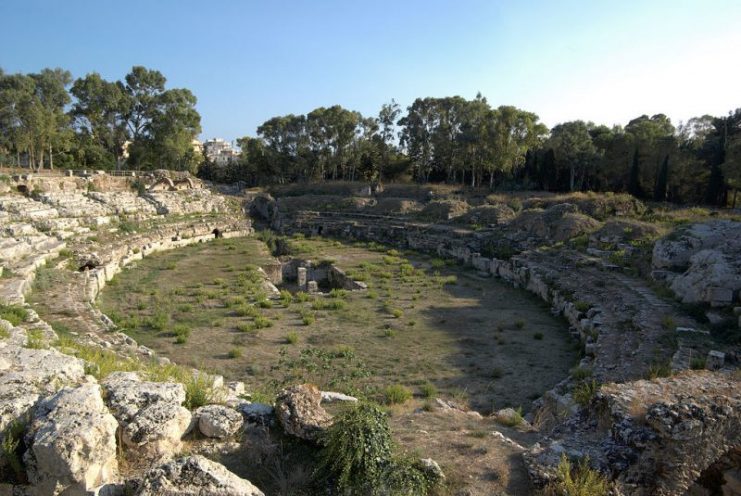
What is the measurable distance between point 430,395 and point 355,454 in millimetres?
5953

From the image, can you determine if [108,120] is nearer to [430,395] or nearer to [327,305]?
[327,305]

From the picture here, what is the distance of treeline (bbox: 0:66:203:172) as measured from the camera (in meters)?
38.9

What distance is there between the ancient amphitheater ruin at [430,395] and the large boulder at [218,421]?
Answer: 2 cm

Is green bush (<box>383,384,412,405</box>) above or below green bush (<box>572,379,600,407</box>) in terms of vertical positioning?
below

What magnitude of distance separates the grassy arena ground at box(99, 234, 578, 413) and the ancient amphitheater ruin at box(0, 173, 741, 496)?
479mm

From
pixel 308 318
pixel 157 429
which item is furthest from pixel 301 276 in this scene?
pixel 157 429

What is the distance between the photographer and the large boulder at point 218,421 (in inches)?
212

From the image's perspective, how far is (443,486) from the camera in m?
4.93

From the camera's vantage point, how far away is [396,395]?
32.3ft

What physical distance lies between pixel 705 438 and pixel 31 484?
287 inches

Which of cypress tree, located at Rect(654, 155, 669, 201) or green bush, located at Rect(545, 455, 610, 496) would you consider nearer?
green bush, located at Rect(545, 455, 610, 496)

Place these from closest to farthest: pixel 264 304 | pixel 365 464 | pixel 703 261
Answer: pixel 365 464, pixel 703 261, pixel 264 304

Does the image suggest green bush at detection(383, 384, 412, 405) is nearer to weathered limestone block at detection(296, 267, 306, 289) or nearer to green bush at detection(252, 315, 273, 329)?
green bush at detection(252, 315, 273, 329)

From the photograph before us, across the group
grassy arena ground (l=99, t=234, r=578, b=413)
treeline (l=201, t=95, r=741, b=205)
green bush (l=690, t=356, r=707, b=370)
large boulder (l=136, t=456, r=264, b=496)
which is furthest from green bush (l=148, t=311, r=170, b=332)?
treeline (l=201, t=95, r=741, b=205)
